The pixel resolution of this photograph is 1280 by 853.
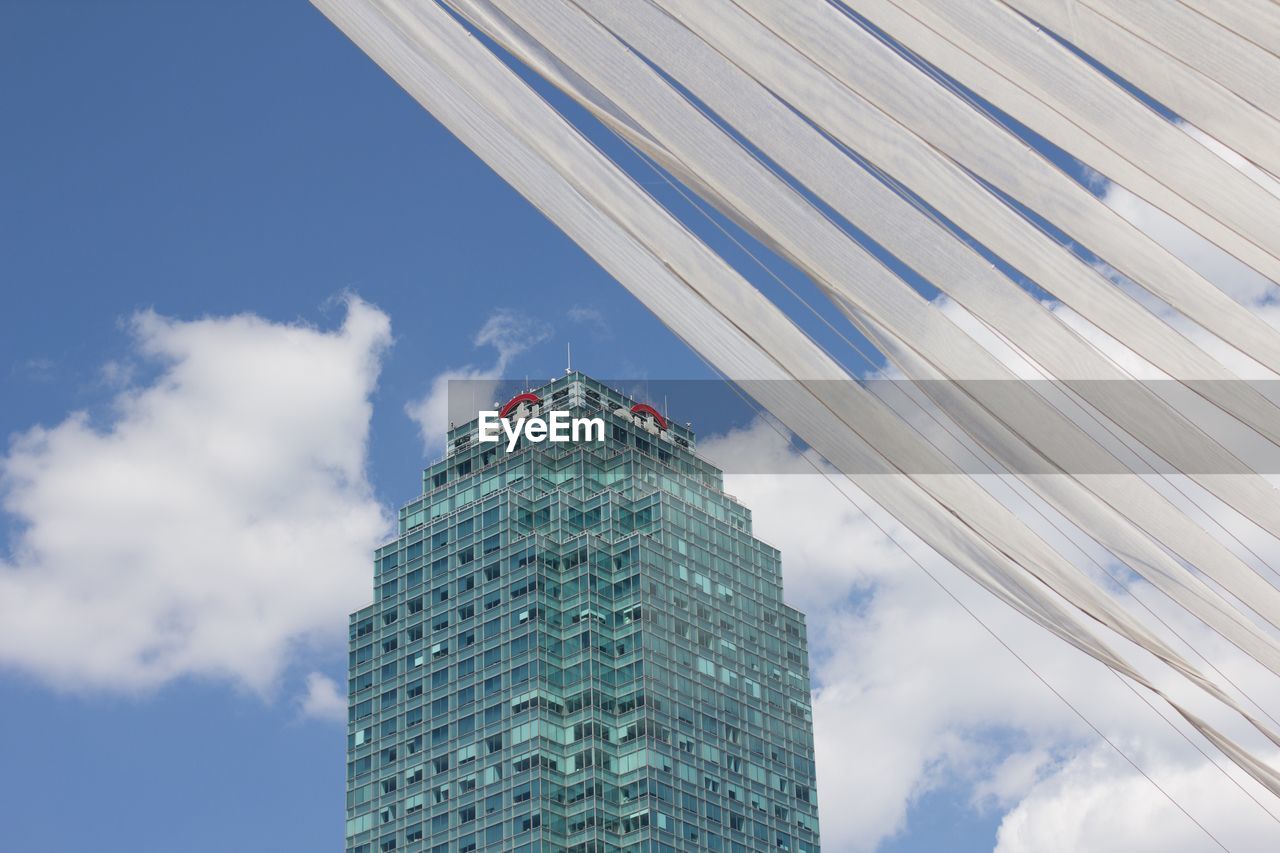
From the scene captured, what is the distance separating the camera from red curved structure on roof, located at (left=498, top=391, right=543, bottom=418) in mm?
83750

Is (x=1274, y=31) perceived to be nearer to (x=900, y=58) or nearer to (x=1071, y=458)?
(x=900, y=58)

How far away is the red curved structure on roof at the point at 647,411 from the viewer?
84.8 m

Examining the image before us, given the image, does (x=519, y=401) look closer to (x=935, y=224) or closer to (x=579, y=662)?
(x=579, y=662)

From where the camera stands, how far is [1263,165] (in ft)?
24.7

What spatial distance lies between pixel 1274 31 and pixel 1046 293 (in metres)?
1.41

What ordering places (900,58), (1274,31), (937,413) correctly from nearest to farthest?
(1274,31) → (900,58) → (937,413)

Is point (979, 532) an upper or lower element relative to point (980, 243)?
lower

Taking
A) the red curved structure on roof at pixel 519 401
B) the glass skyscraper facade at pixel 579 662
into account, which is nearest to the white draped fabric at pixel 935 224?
the glass skyscraper facade at pixel 579 662

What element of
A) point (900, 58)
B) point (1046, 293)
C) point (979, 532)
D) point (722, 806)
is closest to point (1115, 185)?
point (1046, 293)

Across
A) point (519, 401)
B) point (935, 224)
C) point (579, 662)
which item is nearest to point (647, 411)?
point (519, 401)

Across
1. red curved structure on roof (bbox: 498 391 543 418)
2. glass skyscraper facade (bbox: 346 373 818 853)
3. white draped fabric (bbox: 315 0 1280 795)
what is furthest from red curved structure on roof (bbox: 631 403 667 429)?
white draped fabric (bbox: 315 0 1280 795)

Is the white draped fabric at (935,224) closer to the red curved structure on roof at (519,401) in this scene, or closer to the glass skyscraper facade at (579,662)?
the glass skyscraper facade at (579,662)

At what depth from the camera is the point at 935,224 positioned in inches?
311

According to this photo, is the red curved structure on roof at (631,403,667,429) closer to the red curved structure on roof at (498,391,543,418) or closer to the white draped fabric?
the red curved structure on roof at (498,391,543,418)
